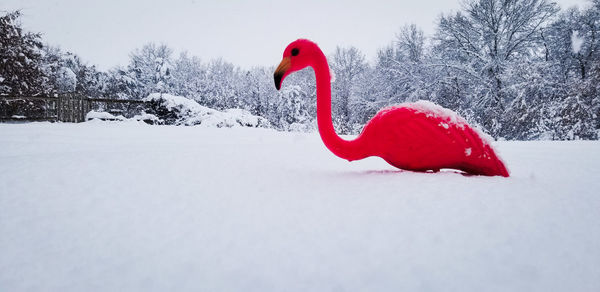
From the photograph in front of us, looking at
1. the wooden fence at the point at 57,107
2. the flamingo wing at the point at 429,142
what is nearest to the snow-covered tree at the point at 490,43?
the flamingo wing at the point at 429,142

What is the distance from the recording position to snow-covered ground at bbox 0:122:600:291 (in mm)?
503

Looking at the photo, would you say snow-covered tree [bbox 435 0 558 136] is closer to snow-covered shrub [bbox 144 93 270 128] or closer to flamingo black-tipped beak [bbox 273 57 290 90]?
snow-covered shrub [bbox 144 93 270 128]

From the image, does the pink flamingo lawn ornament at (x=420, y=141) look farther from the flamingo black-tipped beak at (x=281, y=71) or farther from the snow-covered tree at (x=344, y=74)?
Result: the snow-covered tree at (x=344, y=74)

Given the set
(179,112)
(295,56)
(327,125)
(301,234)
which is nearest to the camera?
(301,234)

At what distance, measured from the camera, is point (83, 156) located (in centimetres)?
169

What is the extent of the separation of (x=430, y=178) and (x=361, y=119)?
1398cm

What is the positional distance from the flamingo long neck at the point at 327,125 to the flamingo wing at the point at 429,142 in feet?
0.20

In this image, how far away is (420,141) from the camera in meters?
1.30

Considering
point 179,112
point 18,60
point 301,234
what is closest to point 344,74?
point 179,112

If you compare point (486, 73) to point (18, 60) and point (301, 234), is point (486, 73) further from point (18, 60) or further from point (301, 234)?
point (18, 60)

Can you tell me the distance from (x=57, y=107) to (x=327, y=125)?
31.0 feet

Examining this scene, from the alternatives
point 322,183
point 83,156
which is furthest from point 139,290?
point 83,156

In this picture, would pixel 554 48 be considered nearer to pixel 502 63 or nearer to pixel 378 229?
pixel 502 63

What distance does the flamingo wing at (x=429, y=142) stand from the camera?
1.28 m
